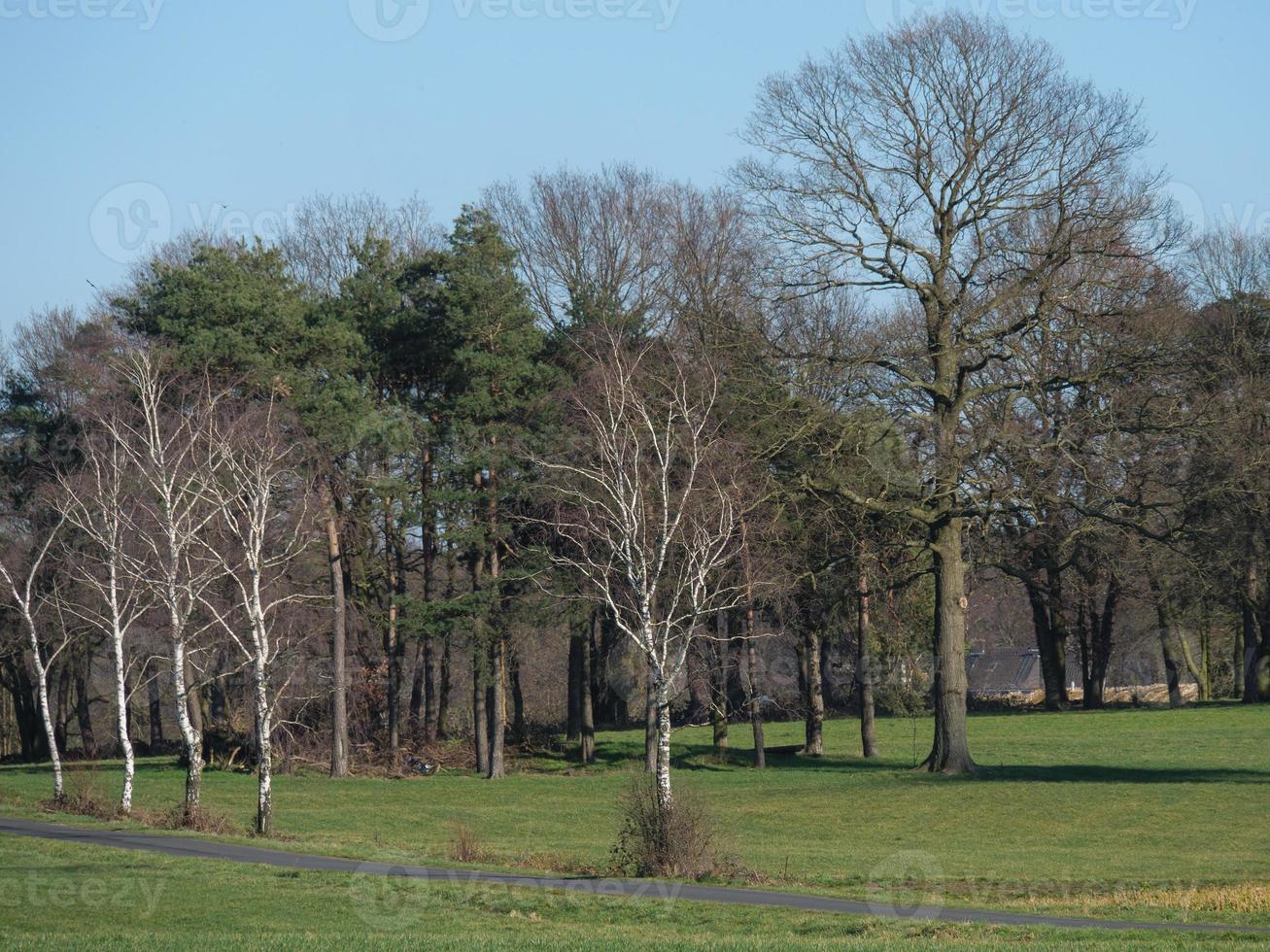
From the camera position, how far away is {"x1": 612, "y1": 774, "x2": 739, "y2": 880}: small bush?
18641 millimetres

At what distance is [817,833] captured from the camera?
2758 cm

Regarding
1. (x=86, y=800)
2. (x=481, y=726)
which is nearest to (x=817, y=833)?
(x=86, y=800)

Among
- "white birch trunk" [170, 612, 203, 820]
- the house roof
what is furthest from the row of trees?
the house roof

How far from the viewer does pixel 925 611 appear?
51.2m

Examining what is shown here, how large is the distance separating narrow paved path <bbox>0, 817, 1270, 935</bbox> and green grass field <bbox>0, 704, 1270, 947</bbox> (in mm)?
680

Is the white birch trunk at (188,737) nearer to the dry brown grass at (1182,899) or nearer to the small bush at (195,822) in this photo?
the small bush at (195,822)

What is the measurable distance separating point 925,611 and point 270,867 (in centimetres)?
3643

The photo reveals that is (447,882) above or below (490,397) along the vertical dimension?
below

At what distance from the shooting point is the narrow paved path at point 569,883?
14875 mm


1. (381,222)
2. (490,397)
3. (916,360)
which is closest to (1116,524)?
(916,360)

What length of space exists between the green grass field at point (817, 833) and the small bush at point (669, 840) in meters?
0.93

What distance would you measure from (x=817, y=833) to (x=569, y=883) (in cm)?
1088

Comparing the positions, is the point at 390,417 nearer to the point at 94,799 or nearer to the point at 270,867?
the point at 94,799

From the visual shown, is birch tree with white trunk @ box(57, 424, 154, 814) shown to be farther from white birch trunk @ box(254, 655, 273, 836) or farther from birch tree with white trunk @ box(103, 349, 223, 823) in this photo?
white birch trunk @ box(254, 655, 273, 836)
